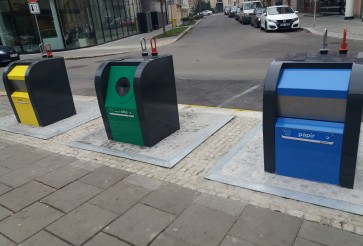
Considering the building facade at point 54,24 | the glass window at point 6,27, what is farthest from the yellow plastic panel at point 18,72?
the glass window at point 6,27

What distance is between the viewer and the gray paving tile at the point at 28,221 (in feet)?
10.3

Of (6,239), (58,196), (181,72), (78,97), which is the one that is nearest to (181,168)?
(58,196)

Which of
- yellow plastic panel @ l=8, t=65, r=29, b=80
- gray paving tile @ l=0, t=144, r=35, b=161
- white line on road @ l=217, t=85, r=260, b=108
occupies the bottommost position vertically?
white line on road @ l=217, t=85, r=260, b=108

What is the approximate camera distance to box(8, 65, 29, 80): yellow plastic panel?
5.88 metres

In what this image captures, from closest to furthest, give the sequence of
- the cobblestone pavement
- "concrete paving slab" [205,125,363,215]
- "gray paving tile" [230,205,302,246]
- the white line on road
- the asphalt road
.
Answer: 1. "gray paving tile" [230,205,302,246]
2. the cobblestone pavement
3. "concrete paving slab" [205,125,363,215]
4. the white line on road
5. the asphalt road

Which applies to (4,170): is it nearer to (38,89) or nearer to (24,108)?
(38,89)

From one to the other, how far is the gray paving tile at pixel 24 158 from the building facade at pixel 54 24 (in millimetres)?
19929

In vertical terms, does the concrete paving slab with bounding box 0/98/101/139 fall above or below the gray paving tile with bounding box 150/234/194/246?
below

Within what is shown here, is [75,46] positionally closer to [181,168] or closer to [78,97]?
[78,97]

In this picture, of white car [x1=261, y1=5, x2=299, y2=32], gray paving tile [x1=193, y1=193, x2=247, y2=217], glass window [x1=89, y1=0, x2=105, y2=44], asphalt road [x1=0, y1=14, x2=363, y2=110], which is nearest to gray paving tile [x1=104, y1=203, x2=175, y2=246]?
gray paving tile [x1=193, y1=193, x2=247, y2=217]

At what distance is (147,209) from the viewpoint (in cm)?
332

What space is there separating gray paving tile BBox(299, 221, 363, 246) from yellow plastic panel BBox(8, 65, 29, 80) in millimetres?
5397

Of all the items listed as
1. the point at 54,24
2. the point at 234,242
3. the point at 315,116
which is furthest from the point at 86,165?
the point at 54,24

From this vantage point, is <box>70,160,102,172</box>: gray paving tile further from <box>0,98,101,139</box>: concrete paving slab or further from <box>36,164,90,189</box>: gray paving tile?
<box>0,98,101,139</box>: concrete paving slab
